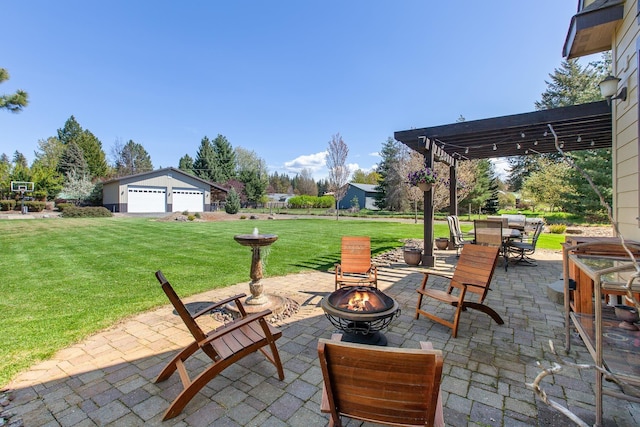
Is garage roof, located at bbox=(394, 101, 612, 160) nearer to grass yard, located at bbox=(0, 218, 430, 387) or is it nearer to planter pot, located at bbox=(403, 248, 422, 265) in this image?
planter pot, located at bbox=(403, 248, 422, 265)

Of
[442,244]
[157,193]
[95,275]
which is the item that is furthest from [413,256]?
[157,193]

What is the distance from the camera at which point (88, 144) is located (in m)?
40.1

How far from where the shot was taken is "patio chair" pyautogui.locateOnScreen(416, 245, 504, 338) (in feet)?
11.1

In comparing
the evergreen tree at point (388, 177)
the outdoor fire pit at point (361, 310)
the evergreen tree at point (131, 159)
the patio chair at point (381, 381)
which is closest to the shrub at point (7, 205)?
the evergreen tree at point (131, 159)

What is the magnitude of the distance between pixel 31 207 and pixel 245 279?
31.8 m

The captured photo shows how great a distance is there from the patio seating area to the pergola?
150 inches

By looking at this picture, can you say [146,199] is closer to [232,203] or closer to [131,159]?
[232,203]

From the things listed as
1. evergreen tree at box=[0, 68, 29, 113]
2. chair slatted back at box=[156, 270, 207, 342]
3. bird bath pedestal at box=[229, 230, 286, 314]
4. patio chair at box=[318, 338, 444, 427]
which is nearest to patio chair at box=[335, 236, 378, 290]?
bird bath pedestal at box=[229, 230, 286, 314]

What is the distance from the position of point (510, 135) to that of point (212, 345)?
7.83 metres

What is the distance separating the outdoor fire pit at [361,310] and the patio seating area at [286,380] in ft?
1.19

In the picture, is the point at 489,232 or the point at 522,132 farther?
the point at 489,232

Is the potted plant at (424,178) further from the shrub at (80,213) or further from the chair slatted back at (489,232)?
the shrub at (80,213)

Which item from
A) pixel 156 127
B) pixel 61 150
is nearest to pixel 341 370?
pixel 156 127

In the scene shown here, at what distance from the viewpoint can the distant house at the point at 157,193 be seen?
84.7 feet
